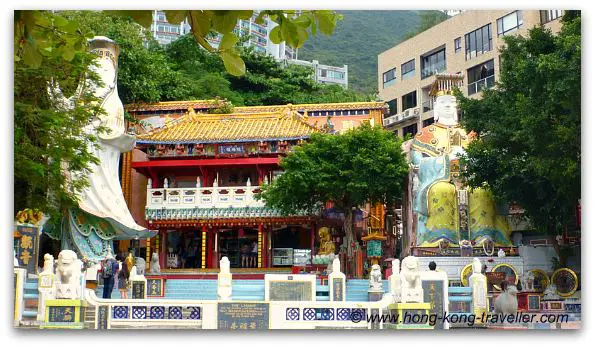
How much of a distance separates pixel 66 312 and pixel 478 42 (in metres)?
12.8

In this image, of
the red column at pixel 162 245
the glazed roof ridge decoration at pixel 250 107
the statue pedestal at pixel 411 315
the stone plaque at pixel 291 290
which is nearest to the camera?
the statue pedestal at pixel 411 315

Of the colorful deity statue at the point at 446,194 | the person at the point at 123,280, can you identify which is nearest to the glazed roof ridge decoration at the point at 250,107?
the colorful deity statue at the point at 446,194

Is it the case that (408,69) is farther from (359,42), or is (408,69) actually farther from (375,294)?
(375,294)

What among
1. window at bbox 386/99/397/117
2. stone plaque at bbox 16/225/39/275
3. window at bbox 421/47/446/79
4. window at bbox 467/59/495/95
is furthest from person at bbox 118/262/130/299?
window at bbox 386/99/397/117

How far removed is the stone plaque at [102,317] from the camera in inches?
388

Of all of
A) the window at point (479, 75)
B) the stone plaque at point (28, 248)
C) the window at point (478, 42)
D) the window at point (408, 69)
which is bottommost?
the stone plaque at point (28, 248)

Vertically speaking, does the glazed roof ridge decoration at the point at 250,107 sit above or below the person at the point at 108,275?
Result: above

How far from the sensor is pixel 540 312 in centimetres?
952

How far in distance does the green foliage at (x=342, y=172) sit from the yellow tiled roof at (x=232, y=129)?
1.03 m

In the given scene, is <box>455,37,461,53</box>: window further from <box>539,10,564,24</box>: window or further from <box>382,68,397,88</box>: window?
<box>539,10,564,24</box>: window

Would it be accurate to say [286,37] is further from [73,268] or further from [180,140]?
[180,140]

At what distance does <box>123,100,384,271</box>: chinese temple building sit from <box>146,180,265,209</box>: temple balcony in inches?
0.7

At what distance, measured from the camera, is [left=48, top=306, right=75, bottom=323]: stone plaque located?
31.1 ft

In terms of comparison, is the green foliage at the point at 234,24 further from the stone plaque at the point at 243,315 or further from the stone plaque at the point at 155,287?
the stone plaque at the point at 155,287
